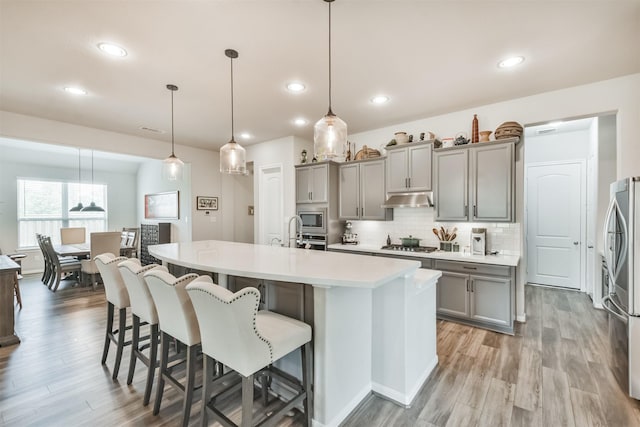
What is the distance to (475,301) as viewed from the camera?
328 cm

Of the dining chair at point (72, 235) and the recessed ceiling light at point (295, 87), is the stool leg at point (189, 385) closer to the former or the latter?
the recessed ceiling light at point (295, 87)

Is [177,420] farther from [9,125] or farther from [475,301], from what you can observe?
[9,125]

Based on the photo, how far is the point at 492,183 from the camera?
11.0 feet

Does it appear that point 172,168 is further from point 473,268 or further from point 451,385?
point 473,268

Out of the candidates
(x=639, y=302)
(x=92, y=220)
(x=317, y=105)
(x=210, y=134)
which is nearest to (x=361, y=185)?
(x=317, y=105)

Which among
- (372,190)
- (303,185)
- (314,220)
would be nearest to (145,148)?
(303,185)

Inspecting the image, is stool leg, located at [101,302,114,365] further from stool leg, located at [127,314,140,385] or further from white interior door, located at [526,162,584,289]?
white interior door, located at [526,162,584,289]

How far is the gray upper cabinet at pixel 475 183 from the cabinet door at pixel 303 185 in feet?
6.75

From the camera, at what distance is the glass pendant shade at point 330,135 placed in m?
2.13

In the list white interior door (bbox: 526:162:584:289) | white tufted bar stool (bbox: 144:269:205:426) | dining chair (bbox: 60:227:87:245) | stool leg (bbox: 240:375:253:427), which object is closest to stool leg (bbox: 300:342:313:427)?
stool leg (bbox: 240:375:253:427)

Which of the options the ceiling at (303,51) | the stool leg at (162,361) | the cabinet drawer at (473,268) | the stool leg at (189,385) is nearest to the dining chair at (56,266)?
the ceiling at (303,51)

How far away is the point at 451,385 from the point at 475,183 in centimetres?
231

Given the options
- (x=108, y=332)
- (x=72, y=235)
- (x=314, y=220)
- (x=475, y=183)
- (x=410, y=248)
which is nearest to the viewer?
(x=108, y=332)

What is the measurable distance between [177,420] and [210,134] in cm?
425
